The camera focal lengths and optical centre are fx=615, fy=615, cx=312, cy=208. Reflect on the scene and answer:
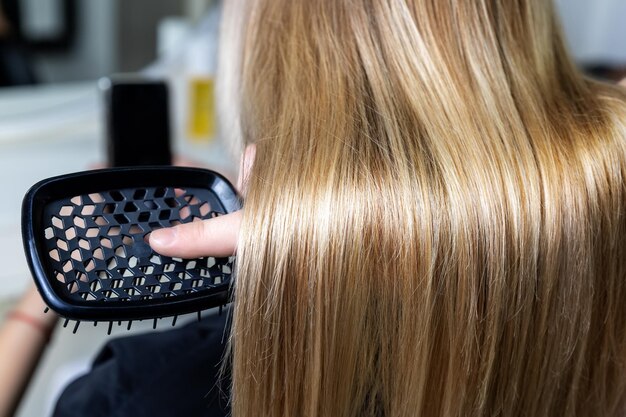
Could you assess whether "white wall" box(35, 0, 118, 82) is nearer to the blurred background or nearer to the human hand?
the blurred background

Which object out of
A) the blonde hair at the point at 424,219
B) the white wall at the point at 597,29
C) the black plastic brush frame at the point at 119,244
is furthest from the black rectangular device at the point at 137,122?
the white wall at the point at 597,29

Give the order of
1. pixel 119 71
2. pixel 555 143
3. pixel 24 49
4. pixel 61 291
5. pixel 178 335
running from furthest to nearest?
pixel 119 71 → pixel 24 49 → pixel 178 335 → pixel 555 143 → pixel 61 291

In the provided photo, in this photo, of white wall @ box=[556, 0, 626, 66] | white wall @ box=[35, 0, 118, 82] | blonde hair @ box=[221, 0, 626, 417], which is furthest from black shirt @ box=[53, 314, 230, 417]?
white wall @ box=[556, 0, 626, 66]

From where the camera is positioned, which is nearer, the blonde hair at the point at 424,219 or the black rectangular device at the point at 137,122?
the blonde hair at the point at 424,219

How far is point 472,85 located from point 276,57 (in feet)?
0.55

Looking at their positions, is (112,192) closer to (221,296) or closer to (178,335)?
(221,296)

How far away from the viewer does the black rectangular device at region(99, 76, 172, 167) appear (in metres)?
0.92

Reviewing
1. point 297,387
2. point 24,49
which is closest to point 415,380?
point 297,387

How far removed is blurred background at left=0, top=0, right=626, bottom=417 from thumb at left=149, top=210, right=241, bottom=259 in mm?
567

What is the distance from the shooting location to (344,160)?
43cm

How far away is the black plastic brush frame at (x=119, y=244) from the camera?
0.37 meters

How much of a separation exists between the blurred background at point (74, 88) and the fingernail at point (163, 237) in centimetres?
56

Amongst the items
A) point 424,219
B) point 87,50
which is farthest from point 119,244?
point 87,50

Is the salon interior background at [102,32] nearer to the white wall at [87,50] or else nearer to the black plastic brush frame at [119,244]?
the white wall at [87,50]
